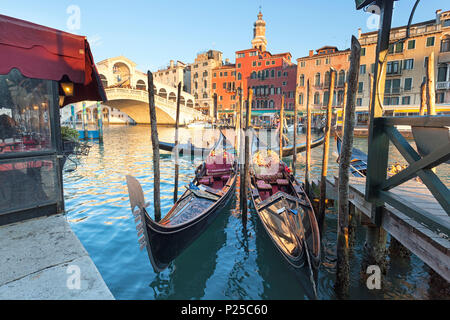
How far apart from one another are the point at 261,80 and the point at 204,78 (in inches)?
513

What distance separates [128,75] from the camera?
3847cm

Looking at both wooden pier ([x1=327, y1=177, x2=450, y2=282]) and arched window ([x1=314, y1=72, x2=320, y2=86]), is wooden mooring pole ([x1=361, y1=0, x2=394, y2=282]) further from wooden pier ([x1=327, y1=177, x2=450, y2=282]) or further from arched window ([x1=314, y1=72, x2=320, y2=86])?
arched window ([x1=314, y1=72, x2=320, y2=86])

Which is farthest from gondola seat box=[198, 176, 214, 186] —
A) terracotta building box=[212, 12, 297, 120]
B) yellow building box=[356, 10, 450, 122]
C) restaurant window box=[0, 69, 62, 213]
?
terracotta building box=[212, 12, 297, 120]

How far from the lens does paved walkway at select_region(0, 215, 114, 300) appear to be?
6.42 feet

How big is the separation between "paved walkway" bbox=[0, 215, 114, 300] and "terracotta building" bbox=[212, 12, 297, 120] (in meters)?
33.3

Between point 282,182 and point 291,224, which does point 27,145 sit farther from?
point 282,182

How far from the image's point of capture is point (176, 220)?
4.61 m

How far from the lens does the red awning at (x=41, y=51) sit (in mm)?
2613

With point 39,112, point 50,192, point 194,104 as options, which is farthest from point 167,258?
point 194,104

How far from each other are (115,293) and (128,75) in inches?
1575

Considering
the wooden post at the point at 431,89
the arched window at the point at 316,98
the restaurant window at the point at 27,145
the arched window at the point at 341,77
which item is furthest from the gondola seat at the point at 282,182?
the arched window at the point at 316,98

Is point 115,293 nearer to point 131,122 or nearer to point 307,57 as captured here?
point 307,57

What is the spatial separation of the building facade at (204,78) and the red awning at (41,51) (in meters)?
42.0
